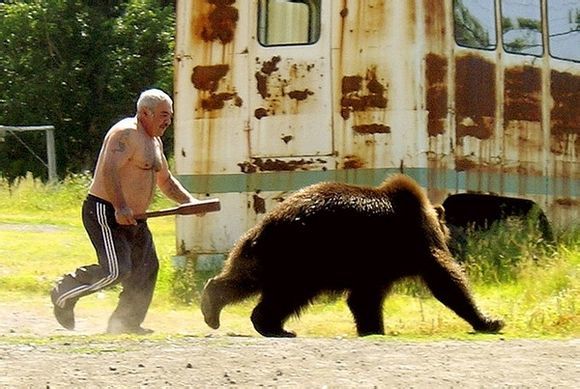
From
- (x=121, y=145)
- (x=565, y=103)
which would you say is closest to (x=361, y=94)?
(x=565, y=103)

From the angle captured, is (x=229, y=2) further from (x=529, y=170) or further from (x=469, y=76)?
(x=529, y=170)

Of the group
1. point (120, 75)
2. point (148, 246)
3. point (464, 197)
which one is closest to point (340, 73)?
point (464, 197)

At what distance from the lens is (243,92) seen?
11500 millimetres

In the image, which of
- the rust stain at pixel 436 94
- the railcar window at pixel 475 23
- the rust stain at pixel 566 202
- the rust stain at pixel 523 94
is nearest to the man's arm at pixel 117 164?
the rust stain at pixel 436 94

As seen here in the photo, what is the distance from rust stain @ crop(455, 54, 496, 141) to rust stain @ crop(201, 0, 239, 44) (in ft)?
6.58

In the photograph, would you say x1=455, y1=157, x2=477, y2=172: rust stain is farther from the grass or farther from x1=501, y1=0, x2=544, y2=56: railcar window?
x1=501, y1=0, x2=544, y2=56: railcar window

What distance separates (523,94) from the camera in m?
11.8

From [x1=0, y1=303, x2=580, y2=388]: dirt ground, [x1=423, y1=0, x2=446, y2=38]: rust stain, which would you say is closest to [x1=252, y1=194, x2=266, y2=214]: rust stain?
[x1=423, y1=0, x2=446, y2=38]: rust stain

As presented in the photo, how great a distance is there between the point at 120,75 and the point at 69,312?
927 inches

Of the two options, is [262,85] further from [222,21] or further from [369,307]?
[369,307]

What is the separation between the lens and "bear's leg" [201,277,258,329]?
8875 millimetres

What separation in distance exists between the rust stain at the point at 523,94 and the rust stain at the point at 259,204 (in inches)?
90.2

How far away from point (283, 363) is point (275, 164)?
5.15 metres

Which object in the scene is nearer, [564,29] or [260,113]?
[260,113]
